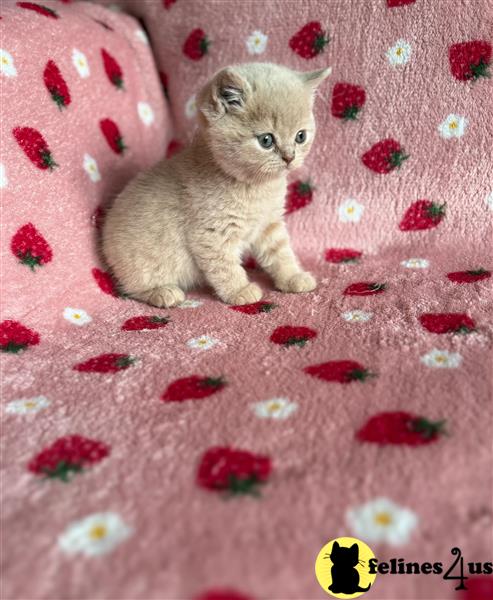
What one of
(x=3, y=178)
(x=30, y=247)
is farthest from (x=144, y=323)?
(x=3, y=178)

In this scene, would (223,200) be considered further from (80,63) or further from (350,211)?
(80,63)

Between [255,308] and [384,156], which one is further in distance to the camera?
[384,156]

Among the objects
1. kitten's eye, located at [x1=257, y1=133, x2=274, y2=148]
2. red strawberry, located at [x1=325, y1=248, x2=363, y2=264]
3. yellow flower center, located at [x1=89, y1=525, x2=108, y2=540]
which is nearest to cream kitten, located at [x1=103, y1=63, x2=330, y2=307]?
kitten's eye, located at [x1=257, y1=133, x2=274, y2=148]

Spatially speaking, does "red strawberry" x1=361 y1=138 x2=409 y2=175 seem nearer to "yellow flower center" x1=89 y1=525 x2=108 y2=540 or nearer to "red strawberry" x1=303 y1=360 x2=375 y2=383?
"red strawberry" x1=303 y1=360 x2=375 y2=383

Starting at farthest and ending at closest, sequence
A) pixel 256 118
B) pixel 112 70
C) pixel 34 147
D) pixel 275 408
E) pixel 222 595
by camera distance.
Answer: pixel 112 70 < pixel 34 147 < pixel 256 118 < pixel 275 408 < pixel 222 595

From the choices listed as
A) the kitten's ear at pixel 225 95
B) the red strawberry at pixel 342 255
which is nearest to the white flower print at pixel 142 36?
the kitten's ear at pixel 225 95

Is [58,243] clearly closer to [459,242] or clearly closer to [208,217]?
[208,217]
